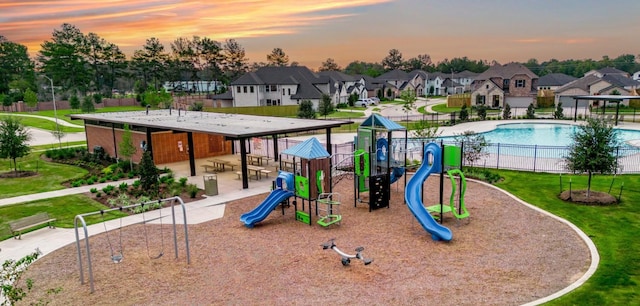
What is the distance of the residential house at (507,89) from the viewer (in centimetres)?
6888

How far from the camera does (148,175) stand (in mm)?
19500

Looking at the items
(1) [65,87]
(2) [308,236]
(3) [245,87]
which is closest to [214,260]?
(2) [308,236]

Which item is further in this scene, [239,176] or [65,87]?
[65,87]

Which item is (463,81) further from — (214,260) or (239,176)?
(214,260)

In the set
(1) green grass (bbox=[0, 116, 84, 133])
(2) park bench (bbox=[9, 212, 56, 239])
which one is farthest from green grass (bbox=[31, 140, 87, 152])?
(2) park bench (bbox=[9, 212, 56, 239])

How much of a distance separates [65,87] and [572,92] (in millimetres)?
94088

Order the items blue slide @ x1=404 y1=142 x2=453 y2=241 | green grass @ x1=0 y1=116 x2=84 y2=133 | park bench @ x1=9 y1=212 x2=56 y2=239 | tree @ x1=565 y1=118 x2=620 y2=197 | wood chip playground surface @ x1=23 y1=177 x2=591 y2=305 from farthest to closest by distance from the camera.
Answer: green grass @ x1=0 y1=116 x2=84 y2=133, tree @ x1=565 y1=118 x2=620 y2=197, park bench @ x1=9 y1=212 x2=56 y2=239, blue slide @ x1=404 y1=142 x2=453 y2=241, wood chip playground surface @ x1=23 y1=177 x2=591 y2=305

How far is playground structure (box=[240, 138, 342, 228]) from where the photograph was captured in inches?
626

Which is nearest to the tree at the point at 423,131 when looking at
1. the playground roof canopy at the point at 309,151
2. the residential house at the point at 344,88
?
the playground roof canopy at the point at 309,151

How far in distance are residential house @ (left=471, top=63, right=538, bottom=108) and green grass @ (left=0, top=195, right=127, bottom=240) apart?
62.9 meters

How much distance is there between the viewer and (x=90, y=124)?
106 feet

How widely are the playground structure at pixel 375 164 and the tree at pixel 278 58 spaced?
113 m

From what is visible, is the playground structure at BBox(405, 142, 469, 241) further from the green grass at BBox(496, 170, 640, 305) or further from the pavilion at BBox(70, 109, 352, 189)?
the pavilion at BBox(70, 109, 352, 189)

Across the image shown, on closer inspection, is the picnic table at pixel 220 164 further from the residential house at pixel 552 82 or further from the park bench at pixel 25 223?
the residential house at pixel 552 82
